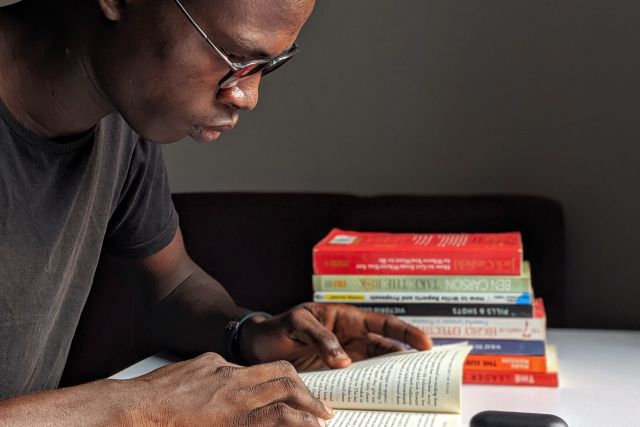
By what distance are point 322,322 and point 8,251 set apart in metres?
0.47

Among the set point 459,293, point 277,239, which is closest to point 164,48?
point 459,293

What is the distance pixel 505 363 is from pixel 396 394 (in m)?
0.34

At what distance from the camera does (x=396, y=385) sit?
47.8 inches

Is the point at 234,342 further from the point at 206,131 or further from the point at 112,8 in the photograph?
the point at 112,8

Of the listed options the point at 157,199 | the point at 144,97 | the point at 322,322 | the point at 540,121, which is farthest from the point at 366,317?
the point at 540,121

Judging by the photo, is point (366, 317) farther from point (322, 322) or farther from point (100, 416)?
point (100, 416)

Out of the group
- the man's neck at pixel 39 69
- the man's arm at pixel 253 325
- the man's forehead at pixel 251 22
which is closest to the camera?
the man's forehead at pixel 251 22

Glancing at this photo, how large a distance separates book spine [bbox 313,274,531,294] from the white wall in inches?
15.6

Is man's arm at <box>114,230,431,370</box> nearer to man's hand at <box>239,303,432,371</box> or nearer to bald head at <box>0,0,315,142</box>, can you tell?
man's hand at <box>239,303,432,371</box>

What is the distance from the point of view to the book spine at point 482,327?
1.50 metres

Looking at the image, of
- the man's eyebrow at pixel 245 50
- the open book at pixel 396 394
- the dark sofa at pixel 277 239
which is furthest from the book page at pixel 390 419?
the dark sofa at pixel 277 239

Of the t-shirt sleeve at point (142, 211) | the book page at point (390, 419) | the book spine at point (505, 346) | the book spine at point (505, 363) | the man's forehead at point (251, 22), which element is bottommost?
the book spine at point (505, 363)

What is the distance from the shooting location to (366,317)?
142 centimetres

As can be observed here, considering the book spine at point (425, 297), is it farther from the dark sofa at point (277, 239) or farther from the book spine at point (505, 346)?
the dark sofa at point (277, 239)
